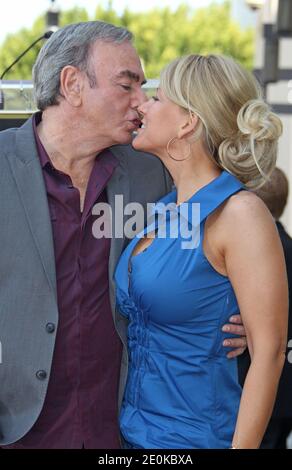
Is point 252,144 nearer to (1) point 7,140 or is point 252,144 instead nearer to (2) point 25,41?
(1) point 7,140

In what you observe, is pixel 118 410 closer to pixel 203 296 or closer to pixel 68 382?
pixel 68 382

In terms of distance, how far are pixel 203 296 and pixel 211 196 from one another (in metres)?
0.31

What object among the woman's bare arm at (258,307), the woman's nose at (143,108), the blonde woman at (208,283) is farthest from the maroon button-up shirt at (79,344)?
the woman's bare arm at (258,307)

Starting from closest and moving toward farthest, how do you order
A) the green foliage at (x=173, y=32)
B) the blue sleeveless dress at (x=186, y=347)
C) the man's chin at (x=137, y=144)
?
the blue sleeveless dress at (x=186, y=347), the man's chin at (x=137, y=144), the green foliage at (x=173, y=32)

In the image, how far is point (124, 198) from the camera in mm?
3490

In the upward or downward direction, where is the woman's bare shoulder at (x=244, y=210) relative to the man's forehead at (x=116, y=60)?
downward

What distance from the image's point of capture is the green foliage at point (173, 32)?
96.0ft

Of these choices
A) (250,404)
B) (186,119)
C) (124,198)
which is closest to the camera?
(250,404)

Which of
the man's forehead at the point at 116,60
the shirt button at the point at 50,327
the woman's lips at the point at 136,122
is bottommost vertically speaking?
the shirt button at the point at 50,327

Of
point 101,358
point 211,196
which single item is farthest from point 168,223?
point 101,358

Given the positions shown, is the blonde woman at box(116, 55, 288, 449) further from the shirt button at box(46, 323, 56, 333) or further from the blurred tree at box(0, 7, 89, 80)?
the blurred tree at box(0, 7, 89, 80)

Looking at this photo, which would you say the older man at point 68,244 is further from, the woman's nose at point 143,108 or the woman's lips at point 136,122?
the woman's nose at point 143,108

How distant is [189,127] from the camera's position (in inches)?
127

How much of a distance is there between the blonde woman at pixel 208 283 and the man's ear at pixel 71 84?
0.38m
